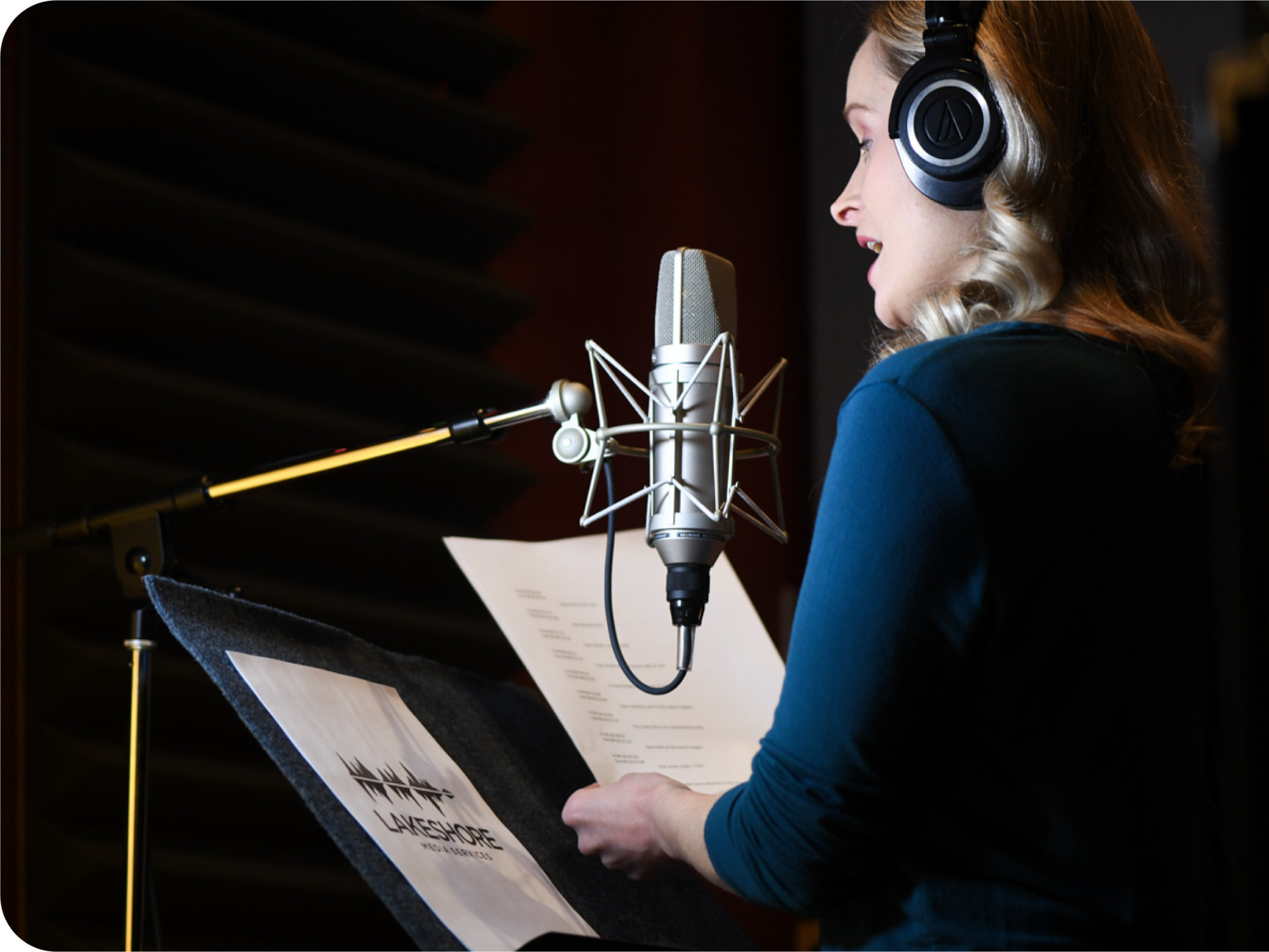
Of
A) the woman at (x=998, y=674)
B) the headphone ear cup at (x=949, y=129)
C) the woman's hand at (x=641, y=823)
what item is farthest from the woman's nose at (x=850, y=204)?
the woman's hand at (x=641, y=823)

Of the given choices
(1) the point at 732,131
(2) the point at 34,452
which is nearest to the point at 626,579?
(2) the point at 34,452

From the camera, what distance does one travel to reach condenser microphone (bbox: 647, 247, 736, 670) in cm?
79

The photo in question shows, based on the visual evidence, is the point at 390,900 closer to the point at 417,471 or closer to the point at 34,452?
the point at 34,452

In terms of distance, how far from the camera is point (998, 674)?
66cm

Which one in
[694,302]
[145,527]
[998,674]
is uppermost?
[694,302]

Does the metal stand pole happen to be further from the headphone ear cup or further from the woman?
the headphone ear cup

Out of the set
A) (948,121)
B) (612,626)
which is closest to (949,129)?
(948,121)

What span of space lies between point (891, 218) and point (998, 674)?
0.35 metres

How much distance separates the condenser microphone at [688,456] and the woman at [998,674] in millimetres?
111

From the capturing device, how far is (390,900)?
2.21 feet

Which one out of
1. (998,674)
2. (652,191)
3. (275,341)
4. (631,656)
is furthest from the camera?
(652,191)

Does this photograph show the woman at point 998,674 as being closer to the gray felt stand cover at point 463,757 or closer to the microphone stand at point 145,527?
the gray felt stand cover at point 463,757

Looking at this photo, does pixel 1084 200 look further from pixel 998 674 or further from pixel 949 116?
pixel 998 674

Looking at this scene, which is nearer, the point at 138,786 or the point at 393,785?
the point at 393,785
